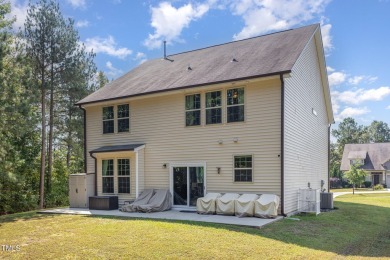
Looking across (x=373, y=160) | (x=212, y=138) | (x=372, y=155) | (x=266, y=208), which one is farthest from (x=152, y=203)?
(x=372, y=155)

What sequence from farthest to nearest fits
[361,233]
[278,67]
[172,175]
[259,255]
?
[172,175]
[278,67]
[361,233]
[259,255]

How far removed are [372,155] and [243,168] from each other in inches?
1642

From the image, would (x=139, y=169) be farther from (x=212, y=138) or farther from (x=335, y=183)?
(x=335, y=183)

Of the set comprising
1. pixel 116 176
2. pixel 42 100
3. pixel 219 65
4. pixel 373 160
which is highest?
pixel 219 65

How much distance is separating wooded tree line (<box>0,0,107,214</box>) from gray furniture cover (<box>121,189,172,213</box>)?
24.0 feet

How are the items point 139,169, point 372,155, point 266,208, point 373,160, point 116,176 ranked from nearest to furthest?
point 266,208 → point 139,169 → point 116,176 → point 373,160 → point 372,155

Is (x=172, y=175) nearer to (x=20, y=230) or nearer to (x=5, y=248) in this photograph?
(x=20, y=230)

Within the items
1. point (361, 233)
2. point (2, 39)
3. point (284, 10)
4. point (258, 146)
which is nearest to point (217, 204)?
point (258, 146)

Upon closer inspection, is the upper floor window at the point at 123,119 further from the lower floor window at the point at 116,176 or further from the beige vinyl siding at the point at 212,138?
the lower floor window at the point at 116,176

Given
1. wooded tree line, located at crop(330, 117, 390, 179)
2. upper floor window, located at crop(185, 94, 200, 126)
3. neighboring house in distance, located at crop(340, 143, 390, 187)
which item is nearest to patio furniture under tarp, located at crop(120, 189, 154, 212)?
upper floor window, located at crop(185, 94, 200, 126)

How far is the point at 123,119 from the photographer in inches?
614

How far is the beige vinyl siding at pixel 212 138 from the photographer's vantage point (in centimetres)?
1191

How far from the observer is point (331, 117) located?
802 inches

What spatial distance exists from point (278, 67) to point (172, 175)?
5.93 meters
